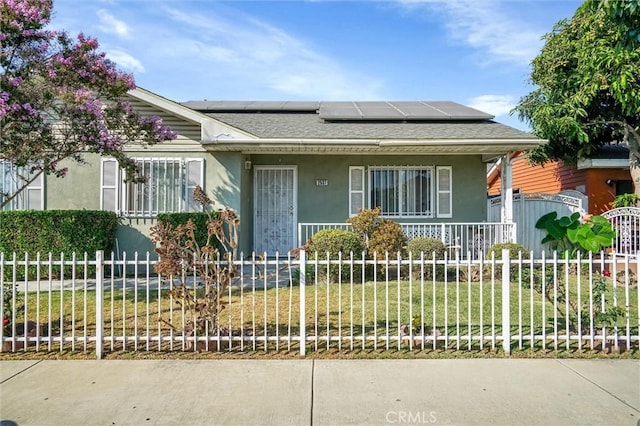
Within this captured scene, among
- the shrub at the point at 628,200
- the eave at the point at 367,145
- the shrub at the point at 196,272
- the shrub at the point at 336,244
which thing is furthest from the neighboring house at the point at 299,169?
the shrub at the point at 196,272

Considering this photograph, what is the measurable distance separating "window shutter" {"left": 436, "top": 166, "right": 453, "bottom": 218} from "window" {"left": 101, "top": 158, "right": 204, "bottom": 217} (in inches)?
253

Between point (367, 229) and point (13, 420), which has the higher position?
point (367, 229)

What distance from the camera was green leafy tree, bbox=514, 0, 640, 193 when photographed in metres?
11.0

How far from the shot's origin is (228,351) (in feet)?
17.0

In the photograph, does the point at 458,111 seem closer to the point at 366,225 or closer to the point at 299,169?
the point at 299,169

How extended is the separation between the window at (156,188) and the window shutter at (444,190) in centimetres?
643

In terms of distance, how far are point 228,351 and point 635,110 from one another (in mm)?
12316

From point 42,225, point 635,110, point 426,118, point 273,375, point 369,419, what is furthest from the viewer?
point 426,118

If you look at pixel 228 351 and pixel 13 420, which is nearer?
pixel 13 420

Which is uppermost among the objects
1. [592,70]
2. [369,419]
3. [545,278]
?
[592,70]

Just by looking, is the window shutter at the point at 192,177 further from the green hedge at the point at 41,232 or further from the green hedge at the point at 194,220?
the green hedge at the point at 41,232

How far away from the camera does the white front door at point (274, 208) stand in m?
12.0

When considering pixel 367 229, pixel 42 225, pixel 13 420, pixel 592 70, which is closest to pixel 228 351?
pixel 13 420

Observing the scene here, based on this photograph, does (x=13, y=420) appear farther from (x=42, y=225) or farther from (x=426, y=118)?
(x=426, y=118)
